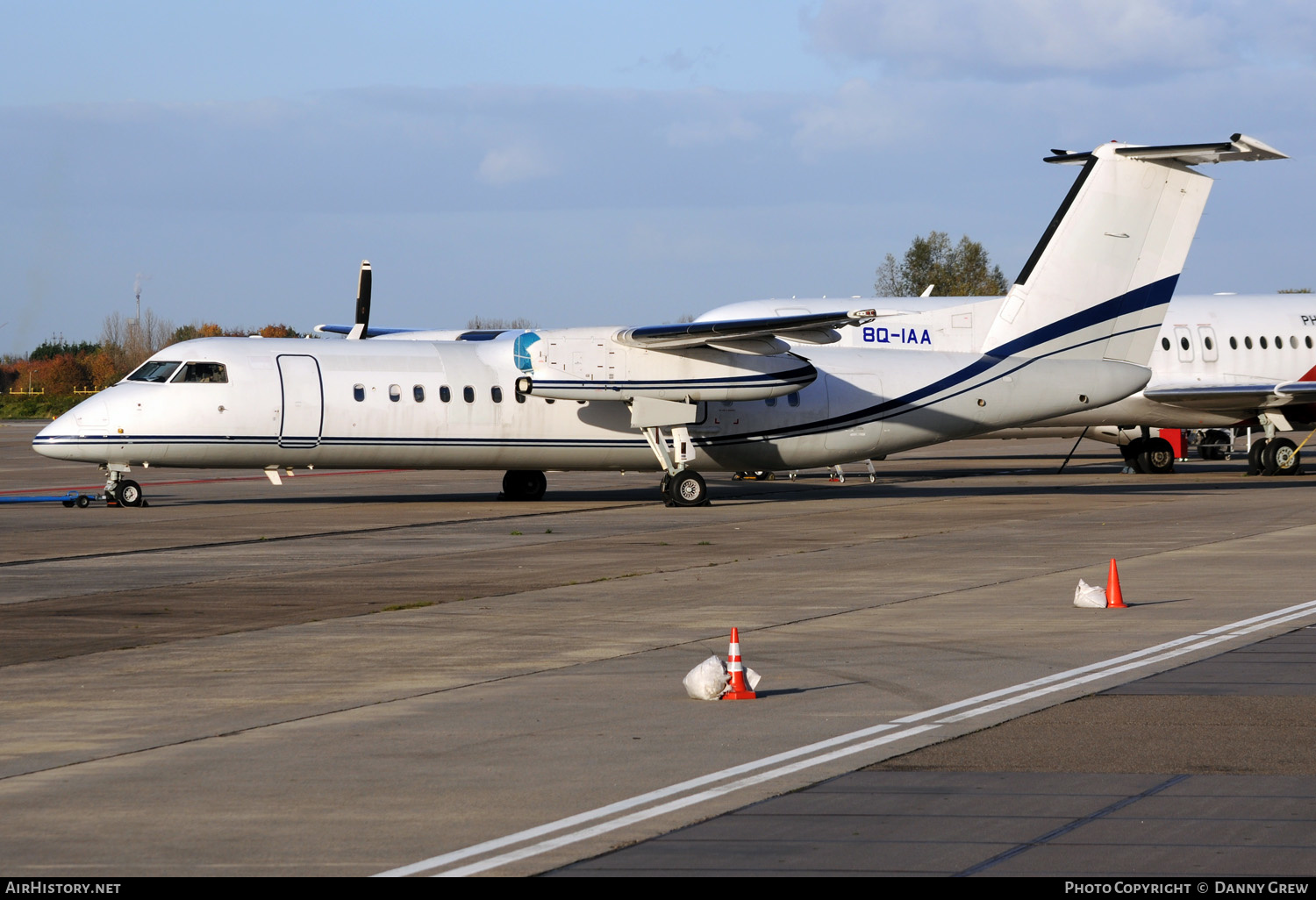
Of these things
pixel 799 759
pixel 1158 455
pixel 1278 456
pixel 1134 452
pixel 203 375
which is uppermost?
pixel 203 375

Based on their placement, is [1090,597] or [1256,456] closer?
[1090,597]

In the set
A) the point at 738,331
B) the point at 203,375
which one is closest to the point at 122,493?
the point at 203,375

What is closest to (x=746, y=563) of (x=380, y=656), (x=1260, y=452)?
(x=380, y=656)

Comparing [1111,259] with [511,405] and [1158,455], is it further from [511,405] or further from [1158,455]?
[511,405]

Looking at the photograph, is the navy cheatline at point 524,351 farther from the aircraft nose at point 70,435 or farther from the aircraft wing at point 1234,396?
the aircraft wing at point 1234,396

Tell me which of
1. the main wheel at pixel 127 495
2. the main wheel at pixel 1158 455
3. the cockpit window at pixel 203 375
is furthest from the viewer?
the main wheel at pixel 1158 455

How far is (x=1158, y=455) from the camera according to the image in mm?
38219

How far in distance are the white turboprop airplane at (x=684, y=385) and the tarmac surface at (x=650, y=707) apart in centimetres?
491

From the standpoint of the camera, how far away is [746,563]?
18734 mm

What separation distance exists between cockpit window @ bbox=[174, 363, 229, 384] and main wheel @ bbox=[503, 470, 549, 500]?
247 inches

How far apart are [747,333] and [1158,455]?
53.0 feet

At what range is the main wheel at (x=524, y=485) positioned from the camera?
30156mm

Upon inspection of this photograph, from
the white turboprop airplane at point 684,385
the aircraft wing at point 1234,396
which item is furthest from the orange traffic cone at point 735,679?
the aircraft wing at point 1234,396
